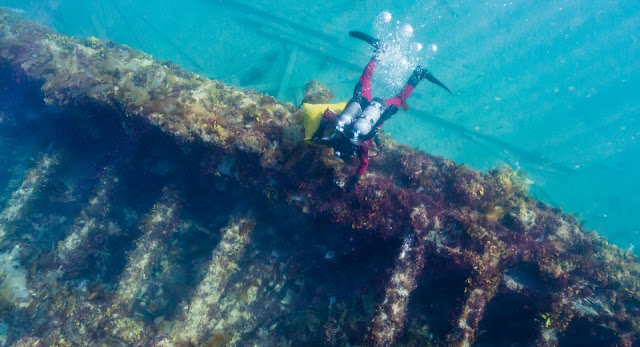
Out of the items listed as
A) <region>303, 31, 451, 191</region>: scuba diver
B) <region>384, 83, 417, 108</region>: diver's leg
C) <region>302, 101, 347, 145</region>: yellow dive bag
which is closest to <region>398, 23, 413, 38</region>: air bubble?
<region>384, 83, 417, 108</region>: diver's leg

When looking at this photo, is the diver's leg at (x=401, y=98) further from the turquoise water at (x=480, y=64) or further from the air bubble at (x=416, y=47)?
the air bubble at (x=416, y=47)

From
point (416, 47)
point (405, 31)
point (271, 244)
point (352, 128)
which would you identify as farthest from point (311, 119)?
point (405, 31)

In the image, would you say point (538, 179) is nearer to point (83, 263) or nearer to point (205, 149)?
point (205, 149)

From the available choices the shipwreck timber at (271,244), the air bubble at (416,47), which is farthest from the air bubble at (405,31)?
the shipwreck timber at (271,244)

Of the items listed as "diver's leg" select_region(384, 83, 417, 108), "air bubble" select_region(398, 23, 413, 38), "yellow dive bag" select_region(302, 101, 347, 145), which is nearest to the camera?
"yellow dive bag" select_region(302, 101, 347, 145)

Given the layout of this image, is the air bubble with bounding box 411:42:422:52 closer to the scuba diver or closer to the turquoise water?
the turquoise water

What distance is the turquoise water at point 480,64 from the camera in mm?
15273

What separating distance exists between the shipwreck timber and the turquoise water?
27.3 feet

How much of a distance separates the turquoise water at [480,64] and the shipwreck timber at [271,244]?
833 cm

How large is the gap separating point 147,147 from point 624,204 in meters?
31.3

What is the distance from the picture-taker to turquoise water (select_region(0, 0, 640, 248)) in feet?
50.1

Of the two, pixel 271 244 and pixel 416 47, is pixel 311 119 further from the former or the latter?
pixel 416 47

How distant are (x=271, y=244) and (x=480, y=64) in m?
18.0

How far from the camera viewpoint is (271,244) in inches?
256
